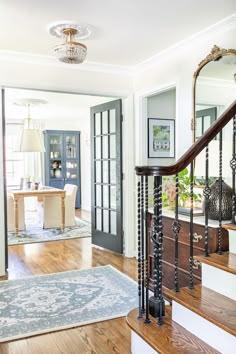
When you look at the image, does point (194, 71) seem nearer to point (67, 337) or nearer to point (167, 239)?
point (167, 239)

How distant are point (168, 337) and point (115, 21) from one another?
2.61 m

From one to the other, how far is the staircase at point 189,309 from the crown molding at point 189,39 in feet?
4.14

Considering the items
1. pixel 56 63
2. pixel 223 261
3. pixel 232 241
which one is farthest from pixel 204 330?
pixel 56 63

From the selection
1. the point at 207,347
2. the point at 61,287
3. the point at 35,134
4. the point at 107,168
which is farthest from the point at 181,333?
the point at 35,134

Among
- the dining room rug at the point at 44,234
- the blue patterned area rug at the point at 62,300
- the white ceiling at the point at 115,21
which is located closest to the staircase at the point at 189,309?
the blue patterned area rug at the point at 62,300

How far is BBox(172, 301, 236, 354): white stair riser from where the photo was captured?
5.49ft

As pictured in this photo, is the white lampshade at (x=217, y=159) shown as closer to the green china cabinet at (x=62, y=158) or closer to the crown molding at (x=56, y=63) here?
the crown molding at (x=56, y=63)

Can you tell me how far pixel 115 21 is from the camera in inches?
120

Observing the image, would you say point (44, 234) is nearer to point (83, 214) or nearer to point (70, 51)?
point (83, 214)

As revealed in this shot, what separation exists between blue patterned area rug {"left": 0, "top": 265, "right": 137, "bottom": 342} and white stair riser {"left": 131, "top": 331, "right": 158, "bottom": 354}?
0.80m

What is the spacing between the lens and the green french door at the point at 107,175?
4.74 metres

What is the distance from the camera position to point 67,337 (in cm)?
253

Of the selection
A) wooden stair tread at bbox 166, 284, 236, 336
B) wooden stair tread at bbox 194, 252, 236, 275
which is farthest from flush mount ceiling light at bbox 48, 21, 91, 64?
wooden stair tread at bbox 166, 284, 236, 336

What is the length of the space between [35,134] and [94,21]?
13.1ft
